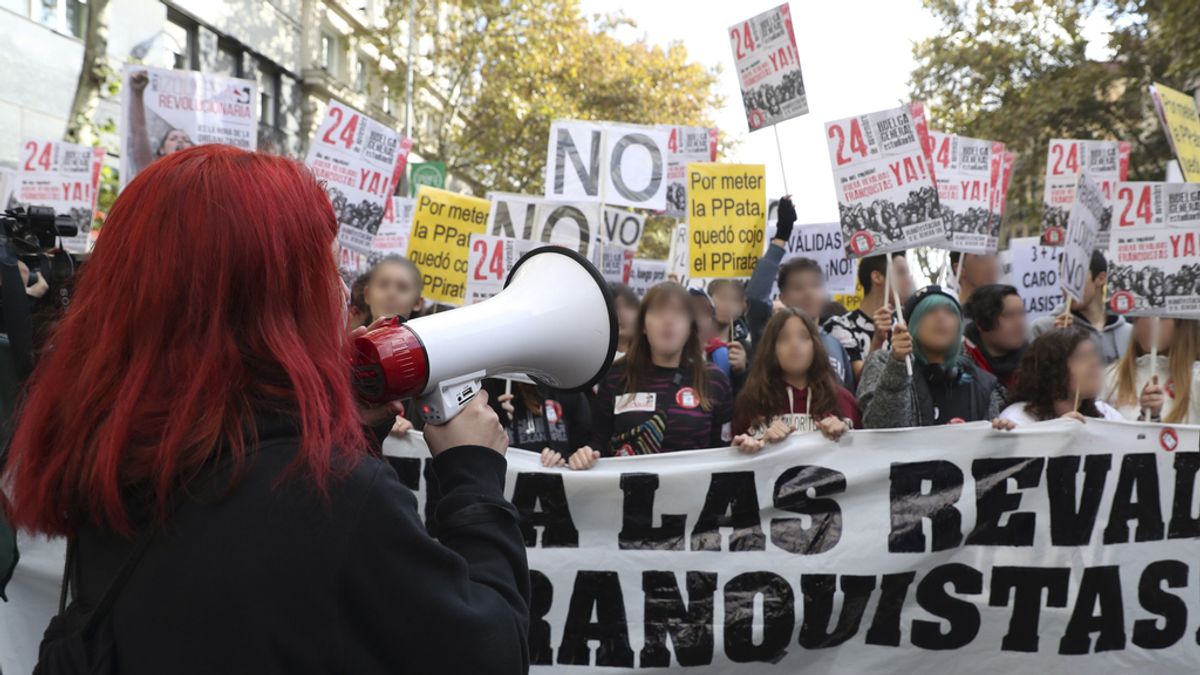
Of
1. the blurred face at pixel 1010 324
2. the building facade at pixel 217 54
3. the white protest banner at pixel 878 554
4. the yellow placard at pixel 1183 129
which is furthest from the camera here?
the building facade at pixel 217 54

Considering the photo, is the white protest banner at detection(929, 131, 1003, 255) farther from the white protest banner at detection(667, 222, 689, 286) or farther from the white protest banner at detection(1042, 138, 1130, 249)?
the white protest banner at detection(667, 222, 689, 286)

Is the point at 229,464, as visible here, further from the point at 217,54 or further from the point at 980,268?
the point at 217,54

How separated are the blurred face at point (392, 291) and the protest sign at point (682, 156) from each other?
406cm

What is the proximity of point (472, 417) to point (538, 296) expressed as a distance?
41 centimetres

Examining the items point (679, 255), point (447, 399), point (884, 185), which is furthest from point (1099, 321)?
point (447, 399)

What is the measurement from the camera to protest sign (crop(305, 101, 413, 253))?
24.1ft

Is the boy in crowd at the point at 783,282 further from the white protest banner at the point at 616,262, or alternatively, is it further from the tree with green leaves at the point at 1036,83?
the tree with green leaves at the point at 1036,83

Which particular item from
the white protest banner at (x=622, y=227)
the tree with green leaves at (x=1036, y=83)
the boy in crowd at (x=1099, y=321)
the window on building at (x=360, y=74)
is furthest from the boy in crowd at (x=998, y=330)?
the window on building at (x=360, y=74)

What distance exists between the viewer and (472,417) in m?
1.74

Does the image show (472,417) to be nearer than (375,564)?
No

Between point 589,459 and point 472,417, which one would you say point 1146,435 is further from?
point 472,417

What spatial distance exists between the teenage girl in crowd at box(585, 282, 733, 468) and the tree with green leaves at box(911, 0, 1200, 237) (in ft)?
48.6

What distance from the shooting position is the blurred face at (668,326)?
5.14 metres

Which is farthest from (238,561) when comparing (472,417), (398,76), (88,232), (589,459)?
(398,76)
